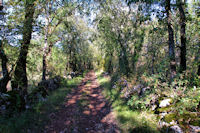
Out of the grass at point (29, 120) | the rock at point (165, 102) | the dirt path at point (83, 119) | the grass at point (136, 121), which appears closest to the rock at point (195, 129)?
the grass at point (136, 121)

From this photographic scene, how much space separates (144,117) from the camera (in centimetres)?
562

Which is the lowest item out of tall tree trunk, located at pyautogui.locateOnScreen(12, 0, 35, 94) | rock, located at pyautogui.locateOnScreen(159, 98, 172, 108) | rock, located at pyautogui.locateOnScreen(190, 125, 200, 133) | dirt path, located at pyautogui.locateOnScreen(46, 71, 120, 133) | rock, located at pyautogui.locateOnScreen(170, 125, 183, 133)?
dirt path, located at pyautogui.locateOnScreen(46, 71, 120, 133)

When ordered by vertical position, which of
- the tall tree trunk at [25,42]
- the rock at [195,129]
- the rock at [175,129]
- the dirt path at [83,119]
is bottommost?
the dirt path at [83,119]

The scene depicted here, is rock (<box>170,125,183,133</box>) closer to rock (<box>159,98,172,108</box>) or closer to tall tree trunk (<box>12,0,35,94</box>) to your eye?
rock (<box>159,98,172,108</box>)

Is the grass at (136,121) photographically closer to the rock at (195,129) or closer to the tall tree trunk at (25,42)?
the rock at (195,129)

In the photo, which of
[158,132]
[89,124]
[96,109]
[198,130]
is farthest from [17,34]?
[198,130]

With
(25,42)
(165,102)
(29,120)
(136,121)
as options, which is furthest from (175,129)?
(25,42)

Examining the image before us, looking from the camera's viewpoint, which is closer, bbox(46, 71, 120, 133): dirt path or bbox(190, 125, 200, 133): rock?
bbox(190, 125, 200, 133): rock

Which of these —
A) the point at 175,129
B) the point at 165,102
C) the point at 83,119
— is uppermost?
the point at 165,102

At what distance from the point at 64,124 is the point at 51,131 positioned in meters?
0.80

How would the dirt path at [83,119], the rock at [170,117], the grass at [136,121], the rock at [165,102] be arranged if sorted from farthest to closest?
1. the dirt path at [83,119]
2. the rock at [165,102]
3. the grass at [136,121]
4. the rock at [170,117]

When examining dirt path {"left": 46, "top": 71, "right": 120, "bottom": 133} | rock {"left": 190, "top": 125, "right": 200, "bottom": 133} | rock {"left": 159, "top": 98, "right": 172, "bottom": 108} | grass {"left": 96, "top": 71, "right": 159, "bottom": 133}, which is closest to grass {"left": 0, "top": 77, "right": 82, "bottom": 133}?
dirt path {"left": 46, "top": 71, "right": 120, "bottom": 133}

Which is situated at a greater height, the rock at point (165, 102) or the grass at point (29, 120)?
the rock at point (165, 102)

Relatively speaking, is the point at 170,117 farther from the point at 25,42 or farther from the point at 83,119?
the point at 25,42
